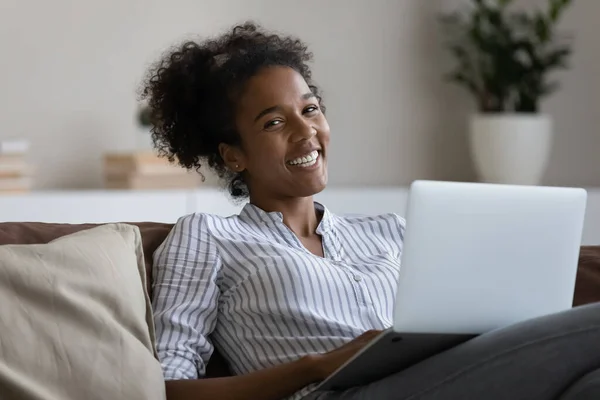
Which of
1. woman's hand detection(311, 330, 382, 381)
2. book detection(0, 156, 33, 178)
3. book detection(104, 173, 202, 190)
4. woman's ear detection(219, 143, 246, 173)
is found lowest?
woman's hand detection(311, 330, 382, 381)

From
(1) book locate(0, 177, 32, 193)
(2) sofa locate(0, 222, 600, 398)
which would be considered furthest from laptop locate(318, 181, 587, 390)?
(1) book locate(0, 177, 32, 193)

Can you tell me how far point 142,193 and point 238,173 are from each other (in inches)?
62.4

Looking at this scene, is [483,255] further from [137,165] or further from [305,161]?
[137,165]

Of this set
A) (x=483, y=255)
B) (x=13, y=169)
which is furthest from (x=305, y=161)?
(x=13, y=169)

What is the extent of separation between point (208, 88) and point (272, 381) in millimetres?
689

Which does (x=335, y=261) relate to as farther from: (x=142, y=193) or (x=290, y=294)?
(x=142, y=193)

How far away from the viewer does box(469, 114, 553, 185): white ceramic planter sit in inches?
172

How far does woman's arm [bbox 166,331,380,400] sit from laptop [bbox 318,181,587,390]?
0.12 ft

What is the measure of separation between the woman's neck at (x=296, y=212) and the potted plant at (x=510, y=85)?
2540mm

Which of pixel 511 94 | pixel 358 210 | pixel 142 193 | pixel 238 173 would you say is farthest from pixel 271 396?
pixel 511 94

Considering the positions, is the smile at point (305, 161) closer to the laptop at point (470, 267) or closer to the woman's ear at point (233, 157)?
the woman's ear at point (233, 157)

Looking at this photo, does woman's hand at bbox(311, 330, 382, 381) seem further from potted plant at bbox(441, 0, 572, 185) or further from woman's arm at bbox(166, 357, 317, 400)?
potted plant at bbox(441, 0, 572, 185)

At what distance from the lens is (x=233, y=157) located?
2039mm

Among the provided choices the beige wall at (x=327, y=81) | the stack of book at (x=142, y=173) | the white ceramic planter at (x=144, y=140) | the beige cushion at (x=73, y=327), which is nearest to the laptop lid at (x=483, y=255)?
the beige cushion at (x=73, y=327)
